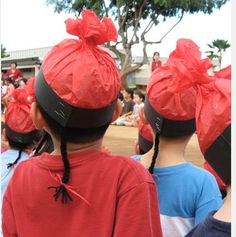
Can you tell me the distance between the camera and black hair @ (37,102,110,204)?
128 cm

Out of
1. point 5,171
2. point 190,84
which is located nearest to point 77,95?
point 190,84

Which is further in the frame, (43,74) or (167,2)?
(167,2)

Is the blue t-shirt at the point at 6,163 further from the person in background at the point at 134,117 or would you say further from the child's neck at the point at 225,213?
the person in background at the point at 134,117

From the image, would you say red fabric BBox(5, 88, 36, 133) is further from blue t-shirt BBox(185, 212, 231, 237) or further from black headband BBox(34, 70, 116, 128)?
blue t-shirt BBox(185, 212, 231, 237)

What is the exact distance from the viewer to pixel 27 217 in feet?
4.39

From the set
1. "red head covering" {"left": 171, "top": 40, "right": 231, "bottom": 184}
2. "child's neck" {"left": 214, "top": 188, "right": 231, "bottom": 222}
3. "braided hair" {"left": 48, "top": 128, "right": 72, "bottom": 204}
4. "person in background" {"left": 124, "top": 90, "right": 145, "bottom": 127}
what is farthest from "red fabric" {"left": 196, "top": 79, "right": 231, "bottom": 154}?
"person in background" {"left": 124, "top": 90, "right": 145, "bottom": 127}

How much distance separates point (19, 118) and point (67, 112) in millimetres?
1372

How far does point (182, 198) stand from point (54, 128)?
0.54 meters

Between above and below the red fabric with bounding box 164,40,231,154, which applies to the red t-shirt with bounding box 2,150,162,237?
below

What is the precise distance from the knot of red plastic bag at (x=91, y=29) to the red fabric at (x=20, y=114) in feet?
4.02

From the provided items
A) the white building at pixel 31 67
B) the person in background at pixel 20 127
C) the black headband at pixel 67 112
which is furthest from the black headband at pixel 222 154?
the white building at pixel 31 67

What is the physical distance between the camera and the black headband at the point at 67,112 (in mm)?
1276

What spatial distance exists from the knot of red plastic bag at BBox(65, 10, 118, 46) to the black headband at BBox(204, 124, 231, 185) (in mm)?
517

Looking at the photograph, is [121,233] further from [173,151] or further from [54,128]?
[173,151]
